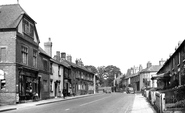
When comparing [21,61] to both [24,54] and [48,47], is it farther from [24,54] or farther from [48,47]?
[48,47]

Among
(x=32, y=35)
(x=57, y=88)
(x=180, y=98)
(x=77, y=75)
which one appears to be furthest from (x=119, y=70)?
(x=180, y=98)

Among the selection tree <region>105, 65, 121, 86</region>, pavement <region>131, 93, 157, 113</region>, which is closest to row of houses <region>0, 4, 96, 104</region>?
pavement <region>131, 93, 157, 113</region>

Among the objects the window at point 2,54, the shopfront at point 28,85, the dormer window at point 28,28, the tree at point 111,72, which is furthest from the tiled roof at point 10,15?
the tree at point 111,72

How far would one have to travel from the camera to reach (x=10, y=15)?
102 feet

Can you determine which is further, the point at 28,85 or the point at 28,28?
the point at 28,28

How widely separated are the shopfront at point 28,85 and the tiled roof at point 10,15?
5242 mm

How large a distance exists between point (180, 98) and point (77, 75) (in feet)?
152

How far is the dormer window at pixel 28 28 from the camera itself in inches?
1263

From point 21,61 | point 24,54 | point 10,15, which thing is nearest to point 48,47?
point 24,54

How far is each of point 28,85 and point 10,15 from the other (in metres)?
8.30

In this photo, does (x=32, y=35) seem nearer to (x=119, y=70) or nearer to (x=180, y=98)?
(x=180, y=98)

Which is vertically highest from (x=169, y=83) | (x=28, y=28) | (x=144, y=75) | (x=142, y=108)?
(x=28, y=28)

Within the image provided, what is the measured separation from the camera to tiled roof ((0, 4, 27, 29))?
2967 centimetres

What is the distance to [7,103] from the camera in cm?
2798
